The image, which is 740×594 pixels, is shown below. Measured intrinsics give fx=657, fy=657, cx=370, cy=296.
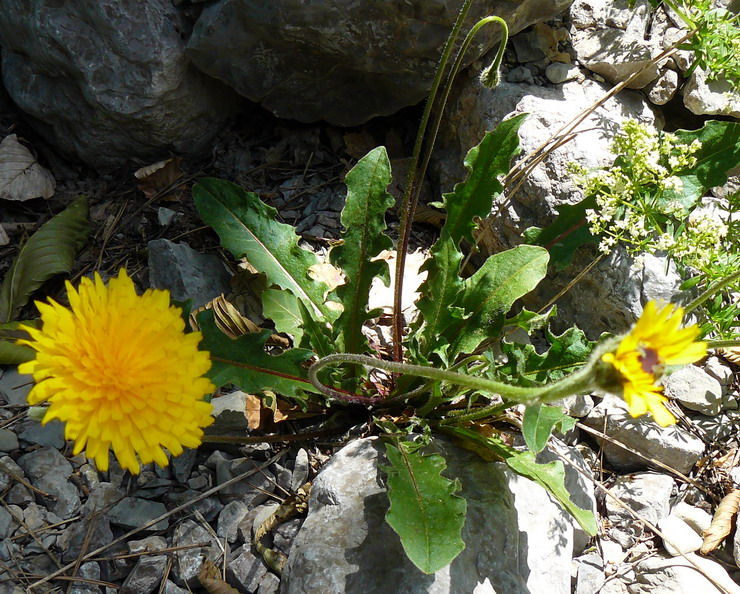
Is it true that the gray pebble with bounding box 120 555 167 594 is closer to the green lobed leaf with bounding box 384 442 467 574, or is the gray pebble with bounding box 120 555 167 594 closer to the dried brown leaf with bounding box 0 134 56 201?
the green lobed leaf with bounding box 384 442 467 574

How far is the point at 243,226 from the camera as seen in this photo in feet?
9.09

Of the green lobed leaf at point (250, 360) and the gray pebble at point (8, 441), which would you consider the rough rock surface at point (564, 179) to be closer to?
the green lobed leaf at point (250, 360)

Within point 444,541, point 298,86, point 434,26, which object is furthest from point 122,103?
point 444,541

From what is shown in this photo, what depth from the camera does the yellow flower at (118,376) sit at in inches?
67.9

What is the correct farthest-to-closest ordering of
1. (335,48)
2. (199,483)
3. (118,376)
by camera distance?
(335,48) → (199,483) → (118,376)

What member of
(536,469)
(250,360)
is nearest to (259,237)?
(250,360)

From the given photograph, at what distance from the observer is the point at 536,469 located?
7.38 feet

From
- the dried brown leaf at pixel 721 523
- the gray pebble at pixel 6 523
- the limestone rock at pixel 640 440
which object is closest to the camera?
the gray pebble at pixel 6 523

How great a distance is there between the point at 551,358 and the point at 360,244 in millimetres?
859

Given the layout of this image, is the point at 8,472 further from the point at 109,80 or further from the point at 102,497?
the point at 109,80

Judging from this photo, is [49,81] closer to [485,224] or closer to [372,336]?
[372,336]

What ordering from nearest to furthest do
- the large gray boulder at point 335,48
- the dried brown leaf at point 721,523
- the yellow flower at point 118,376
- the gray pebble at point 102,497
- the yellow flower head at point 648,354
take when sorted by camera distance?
the yellow flower head at point 648,354 → the yellow flower at point 118,376 → the gray pebble at point 102,497 → the dried brown leaf at point 721,523 → the large gray boulder at point 335,48

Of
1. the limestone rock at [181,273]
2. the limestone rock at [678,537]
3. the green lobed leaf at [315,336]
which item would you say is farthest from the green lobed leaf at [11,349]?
the limestone rock at [678,537]

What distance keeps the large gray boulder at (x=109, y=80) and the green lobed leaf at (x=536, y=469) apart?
196cm
